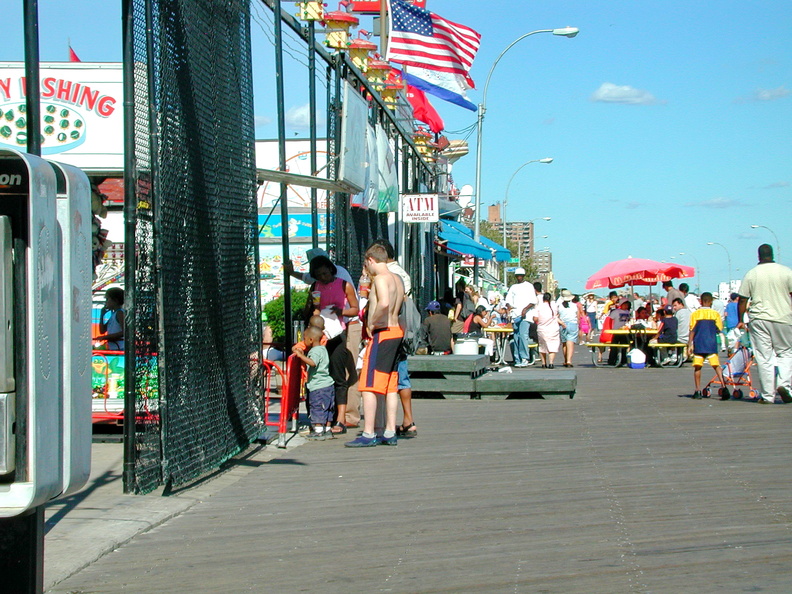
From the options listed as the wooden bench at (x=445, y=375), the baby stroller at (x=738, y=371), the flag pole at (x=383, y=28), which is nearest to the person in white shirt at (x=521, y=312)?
the flag pole at (x=383, y=28)

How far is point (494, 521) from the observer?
6.05m

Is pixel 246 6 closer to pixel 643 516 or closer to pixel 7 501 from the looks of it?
pixel 643 516

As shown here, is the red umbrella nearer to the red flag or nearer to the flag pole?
the red flag

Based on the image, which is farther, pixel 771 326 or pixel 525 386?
pixel 525 386

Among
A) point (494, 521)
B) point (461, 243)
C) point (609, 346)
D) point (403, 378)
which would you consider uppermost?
point (461, 243)

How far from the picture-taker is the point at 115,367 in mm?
9406

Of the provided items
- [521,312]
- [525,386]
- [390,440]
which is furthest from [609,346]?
[390,440]

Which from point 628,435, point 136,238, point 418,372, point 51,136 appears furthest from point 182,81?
point 418,372

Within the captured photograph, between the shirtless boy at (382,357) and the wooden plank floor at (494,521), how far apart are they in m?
0.28

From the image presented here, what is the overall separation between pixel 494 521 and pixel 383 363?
11.6 feet

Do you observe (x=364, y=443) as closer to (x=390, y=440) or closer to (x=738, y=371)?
(x=390, y=440)

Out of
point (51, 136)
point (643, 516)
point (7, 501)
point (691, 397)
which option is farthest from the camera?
point (691, 397)

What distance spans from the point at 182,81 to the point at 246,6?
8.14ft

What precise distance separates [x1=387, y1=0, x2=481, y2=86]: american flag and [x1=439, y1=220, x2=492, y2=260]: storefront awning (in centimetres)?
931
